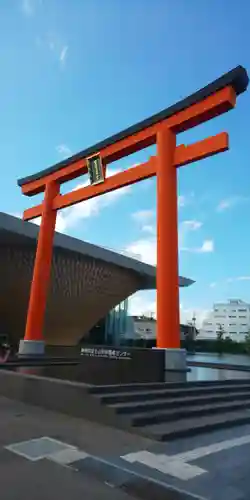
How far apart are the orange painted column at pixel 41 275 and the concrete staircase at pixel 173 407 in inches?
375

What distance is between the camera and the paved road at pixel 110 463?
343cm

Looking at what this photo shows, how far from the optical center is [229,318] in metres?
96.2

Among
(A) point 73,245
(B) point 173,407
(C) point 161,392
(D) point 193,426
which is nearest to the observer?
(D) point 193,426

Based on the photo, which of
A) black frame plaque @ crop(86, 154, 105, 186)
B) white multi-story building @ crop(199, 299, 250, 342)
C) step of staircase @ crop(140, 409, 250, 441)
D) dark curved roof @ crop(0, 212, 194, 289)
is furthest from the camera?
white multi-story building @ crop(199, 299, 250, 342)

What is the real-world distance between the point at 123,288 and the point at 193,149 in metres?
18.4

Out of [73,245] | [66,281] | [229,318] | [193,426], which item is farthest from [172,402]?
[229,318]

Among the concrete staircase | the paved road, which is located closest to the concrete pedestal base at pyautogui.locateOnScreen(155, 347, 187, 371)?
the concrete staircase

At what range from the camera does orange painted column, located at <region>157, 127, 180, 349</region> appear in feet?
36.1

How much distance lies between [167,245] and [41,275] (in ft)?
23.5

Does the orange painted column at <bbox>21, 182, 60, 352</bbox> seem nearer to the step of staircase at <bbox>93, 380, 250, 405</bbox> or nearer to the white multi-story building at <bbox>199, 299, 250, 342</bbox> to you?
the step of staircase at <bbox>93, 380, 250, 405</bbox>

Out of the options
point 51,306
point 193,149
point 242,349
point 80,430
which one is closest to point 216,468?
point 80,430

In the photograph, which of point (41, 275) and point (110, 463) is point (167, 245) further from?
point (110, 463)

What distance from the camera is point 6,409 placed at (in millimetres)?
6863

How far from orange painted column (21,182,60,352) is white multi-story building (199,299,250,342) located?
78532 millimetres
